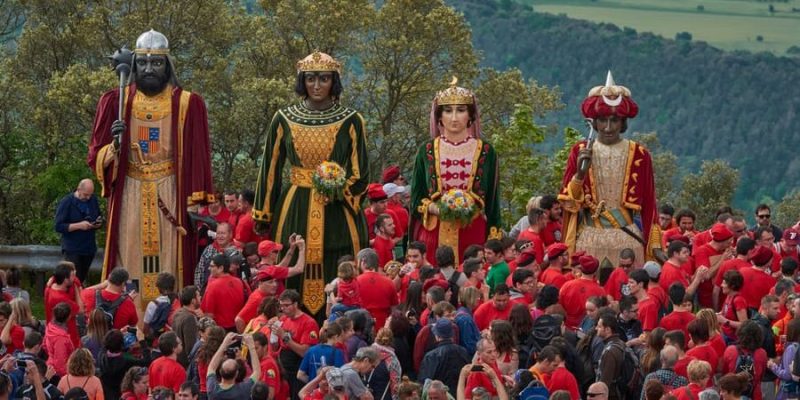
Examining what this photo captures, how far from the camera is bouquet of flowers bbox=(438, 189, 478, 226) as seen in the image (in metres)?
29.5

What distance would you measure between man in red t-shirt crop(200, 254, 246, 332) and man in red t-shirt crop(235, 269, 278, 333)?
1.09 feet

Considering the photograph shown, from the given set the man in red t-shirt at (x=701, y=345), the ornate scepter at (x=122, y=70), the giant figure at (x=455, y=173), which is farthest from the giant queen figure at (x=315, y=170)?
the man in red t-shirt at (x=701, y=345)

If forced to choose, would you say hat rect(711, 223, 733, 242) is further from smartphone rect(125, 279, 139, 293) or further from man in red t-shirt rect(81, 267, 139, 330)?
man in red t-shirt rect(81, 267, 139, 330)

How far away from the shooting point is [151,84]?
2939 cm

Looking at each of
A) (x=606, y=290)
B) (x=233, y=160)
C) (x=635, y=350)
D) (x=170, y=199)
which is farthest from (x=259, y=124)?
(x=635, y=350)

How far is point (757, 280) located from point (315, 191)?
211 inches

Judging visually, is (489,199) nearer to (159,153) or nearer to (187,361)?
(159,153)

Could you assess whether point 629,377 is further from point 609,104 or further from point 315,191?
point 315,191

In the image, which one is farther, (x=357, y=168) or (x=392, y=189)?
(x=392, y=189)

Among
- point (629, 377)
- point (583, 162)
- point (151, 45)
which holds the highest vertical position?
point (151, 45)

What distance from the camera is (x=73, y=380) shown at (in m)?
22.6

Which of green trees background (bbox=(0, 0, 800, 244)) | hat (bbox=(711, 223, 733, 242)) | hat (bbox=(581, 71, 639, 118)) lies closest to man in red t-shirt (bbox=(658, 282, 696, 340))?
hat (bbox=(711, 223, 733, 242))

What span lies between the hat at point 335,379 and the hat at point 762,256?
6603mm

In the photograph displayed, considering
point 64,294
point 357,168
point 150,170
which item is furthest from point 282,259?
point 64,294
